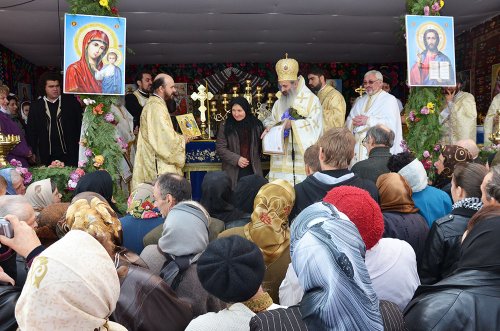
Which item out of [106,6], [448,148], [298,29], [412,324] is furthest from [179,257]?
[298,29]

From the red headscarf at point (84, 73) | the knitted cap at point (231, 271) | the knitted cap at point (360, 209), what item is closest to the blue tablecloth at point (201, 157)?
Answer: the red headscarf at point (84, 73)

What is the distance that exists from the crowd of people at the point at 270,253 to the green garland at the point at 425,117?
2144 mm

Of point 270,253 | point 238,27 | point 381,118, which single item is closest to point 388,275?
point 270,253

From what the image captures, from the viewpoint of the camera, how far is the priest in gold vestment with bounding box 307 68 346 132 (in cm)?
745

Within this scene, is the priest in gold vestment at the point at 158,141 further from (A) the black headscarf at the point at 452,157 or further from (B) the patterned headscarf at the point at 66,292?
(B) the patterned headscarf at the point at 66,292

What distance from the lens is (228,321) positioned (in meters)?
1.81

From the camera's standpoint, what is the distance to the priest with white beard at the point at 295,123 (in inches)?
263

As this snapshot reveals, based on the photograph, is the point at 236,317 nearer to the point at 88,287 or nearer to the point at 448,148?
the point at 88,287

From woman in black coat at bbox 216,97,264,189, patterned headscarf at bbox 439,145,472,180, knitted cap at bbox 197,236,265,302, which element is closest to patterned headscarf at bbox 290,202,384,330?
knitted cap at bbox 197,236,265,302

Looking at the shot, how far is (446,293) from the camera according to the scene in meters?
2.05

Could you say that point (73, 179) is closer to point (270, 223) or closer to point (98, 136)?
point (98, 136)

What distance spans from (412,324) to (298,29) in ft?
25.9

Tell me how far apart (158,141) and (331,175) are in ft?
10.9

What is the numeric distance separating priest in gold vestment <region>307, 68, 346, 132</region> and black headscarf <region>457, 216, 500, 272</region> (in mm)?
5214
